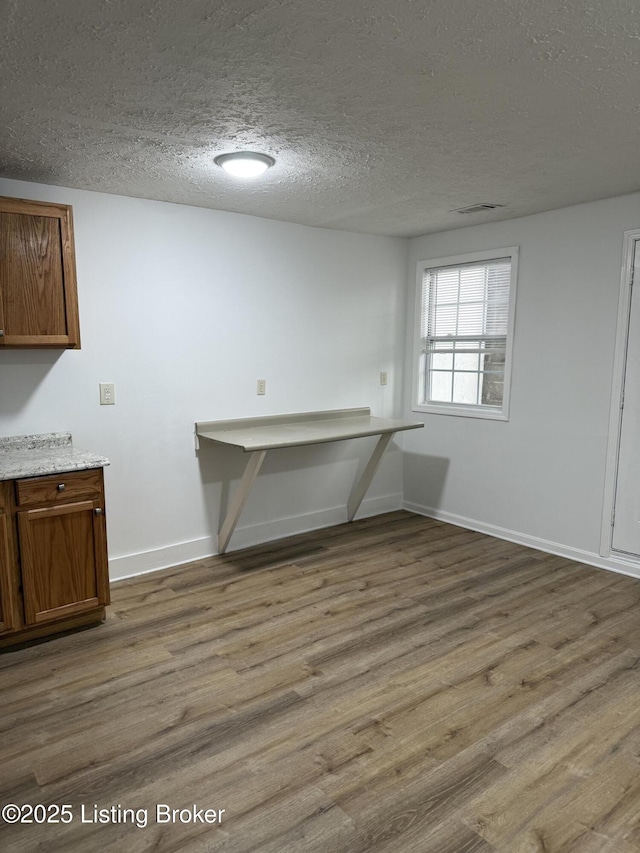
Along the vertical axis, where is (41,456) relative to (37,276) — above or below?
below

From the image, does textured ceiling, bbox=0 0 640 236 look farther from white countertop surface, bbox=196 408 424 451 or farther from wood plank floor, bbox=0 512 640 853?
wood plank floor, bbox=0 512 640 853

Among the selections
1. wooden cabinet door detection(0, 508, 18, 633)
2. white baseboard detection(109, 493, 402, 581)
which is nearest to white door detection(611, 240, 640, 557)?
white baseboard detection(109, 493, 402, 581)

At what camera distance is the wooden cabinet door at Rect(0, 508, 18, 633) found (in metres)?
2.51

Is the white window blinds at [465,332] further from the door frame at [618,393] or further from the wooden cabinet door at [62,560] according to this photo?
the wooden cabinet door at [62,560]

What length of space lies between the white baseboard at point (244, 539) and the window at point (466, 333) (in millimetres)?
913

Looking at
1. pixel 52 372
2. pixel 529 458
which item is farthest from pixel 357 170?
pixel 529 458

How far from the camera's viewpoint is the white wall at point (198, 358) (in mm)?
3174

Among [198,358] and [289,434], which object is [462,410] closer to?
[289,434]

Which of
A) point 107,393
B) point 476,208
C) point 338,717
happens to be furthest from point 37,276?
point 476,208

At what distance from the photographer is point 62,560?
2.68m

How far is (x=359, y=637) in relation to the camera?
273 cm

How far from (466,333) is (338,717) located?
3050 mm

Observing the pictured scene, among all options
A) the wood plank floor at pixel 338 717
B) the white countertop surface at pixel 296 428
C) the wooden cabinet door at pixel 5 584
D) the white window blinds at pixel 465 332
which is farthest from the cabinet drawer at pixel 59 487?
the white window blinds at pixel 465 332

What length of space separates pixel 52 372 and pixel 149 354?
57 centimetres
